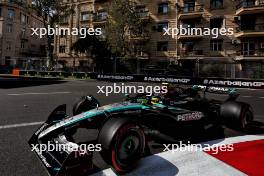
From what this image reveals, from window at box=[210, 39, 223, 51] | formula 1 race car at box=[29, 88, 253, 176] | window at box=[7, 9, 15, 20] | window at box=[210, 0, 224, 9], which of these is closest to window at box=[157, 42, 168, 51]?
window at box=[210, 39, 223, 51]

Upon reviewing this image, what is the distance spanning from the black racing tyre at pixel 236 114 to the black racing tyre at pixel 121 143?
216 cm

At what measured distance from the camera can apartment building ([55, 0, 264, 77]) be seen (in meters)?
26.6

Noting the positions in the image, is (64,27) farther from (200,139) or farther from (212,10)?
(200,139)

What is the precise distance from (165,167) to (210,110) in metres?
2.11

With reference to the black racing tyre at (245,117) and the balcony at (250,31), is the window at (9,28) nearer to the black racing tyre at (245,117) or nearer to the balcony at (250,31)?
the balcony at (250,31)

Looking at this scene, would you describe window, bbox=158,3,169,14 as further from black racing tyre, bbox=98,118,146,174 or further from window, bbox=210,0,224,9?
→ black racing tyre, bbox=98,118,146,174

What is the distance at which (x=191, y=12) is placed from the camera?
29219 millimetres

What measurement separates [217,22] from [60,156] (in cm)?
2959

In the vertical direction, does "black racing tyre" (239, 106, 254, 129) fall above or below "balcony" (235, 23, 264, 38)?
below

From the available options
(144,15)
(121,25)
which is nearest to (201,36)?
(144,15)

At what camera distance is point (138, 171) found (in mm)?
2838

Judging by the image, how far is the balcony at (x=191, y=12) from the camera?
28969 millimetres

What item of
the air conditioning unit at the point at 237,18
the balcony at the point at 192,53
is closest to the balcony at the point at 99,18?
the balcony at the point at 192,53

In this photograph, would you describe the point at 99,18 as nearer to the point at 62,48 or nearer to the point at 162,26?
the point at 62,48
